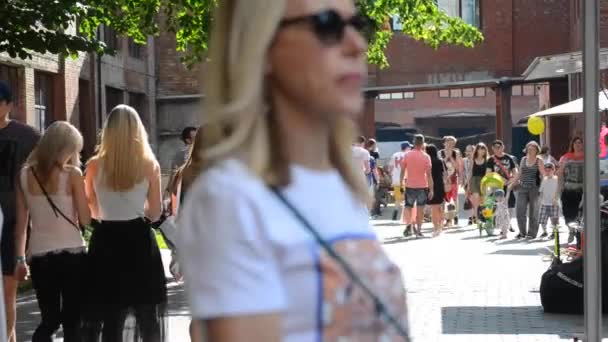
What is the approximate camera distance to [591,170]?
6.57 metres

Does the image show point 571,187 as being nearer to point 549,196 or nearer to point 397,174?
point 549,196

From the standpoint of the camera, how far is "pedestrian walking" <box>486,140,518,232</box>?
23.5 metres

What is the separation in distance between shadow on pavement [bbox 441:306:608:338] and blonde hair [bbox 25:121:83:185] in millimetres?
3946

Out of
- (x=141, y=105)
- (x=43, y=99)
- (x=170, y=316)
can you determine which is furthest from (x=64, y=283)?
(x=141, y=105)

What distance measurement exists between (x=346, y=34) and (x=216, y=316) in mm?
485

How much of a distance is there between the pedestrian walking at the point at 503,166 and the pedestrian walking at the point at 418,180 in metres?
1.28

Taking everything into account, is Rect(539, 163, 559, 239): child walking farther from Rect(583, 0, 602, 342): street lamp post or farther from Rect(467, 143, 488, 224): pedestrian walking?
Rect(583, 0, 602, 342): street lamp post

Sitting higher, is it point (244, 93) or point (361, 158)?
point (244, 93)

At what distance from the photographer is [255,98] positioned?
2.00m

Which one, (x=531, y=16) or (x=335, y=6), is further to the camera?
(x=531, y=16)

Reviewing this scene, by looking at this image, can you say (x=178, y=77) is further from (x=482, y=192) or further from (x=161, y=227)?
(x=161, y=227)

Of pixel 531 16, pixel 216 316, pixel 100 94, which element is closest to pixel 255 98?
pixel 216 316

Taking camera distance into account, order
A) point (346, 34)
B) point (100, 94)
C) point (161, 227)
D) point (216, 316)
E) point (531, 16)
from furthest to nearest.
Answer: point (531, 16)
point (100, 94)
point (161, 227)
point (346, 34)
point (216, 316)

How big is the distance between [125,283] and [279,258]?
5.68 m
